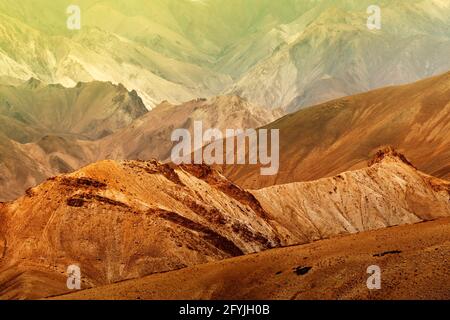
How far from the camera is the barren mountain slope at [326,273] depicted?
7619 centimetres

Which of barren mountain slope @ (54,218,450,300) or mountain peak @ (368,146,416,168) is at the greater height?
mountain peak @ (368,146,416,168)

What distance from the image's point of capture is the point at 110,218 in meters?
127

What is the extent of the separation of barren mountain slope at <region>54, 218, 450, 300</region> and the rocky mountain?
22973 mm

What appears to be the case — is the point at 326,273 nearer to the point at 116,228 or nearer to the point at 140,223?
the point at 140,223

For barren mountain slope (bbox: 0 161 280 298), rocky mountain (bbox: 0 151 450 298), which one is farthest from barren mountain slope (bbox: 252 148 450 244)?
barren mountain slope (bbox: 0 161 280 298)

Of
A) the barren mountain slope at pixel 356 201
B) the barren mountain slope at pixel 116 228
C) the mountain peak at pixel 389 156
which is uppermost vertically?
the mountain peak at pixel 389 156

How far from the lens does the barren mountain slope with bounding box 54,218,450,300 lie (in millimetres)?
76188

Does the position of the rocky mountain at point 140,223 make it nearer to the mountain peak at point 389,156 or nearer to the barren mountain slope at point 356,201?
the barren mountain slope at point 356,201

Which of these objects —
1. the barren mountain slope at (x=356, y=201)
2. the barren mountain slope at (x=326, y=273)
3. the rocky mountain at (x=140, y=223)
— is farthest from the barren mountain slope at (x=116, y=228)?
the barren mountain slope at (x=326, y=273)

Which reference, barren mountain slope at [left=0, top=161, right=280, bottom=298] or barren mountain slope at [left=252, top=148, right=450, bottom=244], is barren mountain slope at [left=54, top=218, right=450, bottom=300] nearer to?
barren mountain slope at [left=0, top=161, right=280, bottom=298]

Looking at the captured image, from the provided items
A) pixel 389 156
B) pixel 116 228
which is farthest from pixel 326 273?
pixel 389 156

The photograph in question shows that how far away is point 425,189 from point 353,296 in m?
103

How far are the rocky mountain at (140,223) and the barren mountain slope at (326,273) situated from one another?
2297 cm
